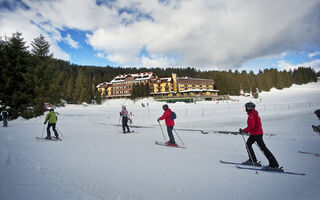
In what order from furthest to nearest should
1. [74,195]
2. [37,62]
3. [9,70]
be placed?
[37,62]
[9,70]
[74,195]

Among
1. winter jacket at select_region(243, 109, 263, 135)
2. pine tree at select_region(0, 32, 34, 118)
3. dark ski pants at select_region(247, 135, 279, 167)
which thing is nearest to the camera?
dark ski pants at select_region(247, 135, 279, 167)

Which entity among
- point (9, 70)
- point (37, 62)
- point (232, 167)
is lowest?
point (232, 167)

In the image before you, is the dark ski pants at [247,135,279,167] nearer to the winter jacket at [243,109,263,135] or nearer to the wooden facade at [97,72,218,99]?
the winter jacket at [243,109,263,135]

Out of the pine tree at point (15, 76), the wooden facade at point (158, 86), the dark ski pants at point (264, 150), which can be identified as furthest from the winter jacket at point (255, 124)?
the wooden facade at point (158, 86)

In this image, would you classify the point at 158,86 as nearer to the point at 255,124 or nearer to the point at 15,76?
the point at 15,76

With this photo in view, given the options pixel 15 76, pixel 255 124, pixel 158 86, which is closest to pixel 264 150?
pixel 255 124

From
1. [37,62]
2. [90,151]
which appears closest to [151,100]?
[37,62]

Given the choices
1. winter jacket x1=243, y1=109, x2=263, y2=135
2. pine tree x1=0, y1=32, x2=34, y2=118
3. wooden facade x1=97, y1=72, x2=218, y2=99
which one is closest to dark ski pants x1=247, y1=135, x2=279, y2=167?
winter jacket x1=243, y1=109, x2=263, y2=135

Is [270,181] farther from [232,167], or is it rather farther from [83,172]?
[83,172]

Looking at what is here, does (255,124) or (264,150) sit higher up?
(255,124)

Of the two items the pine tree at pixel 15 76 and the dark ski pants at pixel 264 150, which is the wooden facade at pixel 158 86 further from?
the dark ski pants at pixel 264 150

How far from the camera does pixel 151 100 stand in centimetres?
7419

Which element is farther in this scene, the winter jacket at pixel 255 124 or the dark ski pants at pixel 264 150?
the winter jacket at pixel 255 124

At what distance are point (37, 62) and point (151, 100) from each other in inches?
1929
